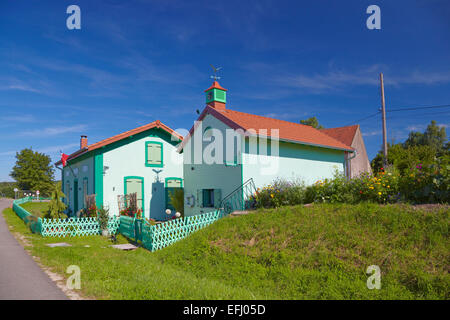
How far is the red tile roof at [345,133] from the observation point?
82.4 ft

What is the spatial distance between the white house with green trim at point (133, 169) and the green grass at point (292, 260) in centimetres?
678

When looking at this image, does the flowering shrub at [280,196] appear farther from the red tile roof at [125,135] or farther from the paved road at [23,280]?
the red tile roof at [125,135]

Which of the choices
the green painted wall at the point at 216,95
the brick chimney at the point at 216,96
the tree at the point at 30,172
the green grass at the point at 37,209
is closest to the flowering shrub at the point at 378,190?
the brick chimney at the point at 216,96

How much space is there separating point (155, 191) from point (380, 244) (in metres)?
13.9

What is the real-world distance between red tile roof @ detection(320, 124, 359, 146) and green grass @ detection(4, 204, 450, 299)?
704 inches

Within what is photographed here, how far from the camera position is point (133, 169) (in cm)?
1714

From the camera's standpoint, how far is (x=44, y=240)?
1156 centimetres

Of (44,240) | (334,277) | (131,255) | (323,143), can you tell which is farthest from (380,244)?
(44,240)

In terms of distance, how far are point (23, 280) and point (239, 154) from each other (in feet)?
27.7

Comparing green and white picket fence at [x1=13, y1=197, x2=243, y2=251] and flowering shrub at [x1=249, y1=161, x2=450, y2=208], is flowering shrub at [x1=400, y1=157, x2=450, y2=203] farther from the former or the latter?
green and white picket fence at [x1=13, y1=197, x2=243, y2=251]

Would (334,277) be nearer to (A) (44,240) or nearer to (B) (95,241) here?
(B) (95,241)

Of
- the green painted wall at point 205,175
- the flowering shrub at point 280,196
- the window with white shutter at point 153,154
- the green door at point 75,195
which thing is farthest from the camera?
the green door at point 75,195

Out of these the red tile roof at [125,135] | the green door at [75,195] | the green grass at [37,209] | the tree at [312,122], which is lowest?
the green grass at [37,209]

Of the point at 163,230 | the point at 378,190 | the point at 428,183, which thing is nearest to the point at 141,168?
the point at 163,230
